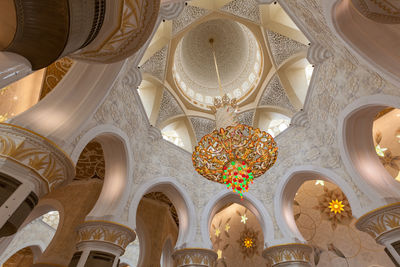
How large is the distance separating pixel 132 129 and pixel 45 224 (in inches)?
295

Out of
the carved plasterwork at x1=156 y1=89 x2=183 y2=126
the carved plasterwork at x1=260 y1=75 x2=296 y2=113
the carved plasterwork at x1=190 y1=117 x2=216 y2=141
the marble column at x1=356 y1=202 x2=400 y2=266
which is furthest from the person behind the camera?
the carved plasterwork at x1=190 y1=117 x2=216 y2=141

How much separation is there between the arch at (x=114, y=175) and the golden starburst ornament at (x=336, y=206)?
5543mm

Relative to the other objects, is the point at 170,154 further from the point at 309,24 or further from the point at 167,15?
the point at 309,24

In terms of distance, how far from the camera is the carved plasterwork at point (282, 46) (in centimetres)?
696

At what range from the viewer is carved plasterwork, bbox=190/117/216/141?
344 inches

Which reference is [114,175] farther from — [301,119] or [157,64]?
[301,119]

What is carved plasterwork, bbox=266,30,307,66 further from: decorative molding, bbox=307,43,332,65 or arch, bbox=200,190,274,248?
arch, bbox=200,190,274,248

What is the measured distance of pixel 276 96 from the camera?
7.86m

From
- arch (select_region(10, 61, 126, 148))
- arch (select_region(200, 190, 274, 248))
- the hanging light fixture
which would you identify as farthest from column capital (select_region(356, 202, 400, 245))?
arch (select_region(10, 61, 126, 148))

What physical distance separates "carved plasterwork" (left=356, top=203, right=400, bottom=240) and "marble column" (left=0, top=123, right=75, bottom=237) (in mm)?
5414

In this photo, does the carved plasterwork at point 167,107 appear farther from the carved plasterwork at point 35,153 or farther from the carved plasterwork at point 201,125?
the carved plasterwork at point 35,153

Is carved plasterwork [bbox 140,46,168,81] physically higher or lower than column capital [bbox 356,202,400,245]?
higher

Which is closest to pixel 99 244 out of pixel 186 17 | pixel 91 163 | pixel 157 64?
pixel 91 163

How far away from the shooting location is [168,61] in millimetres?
7648
